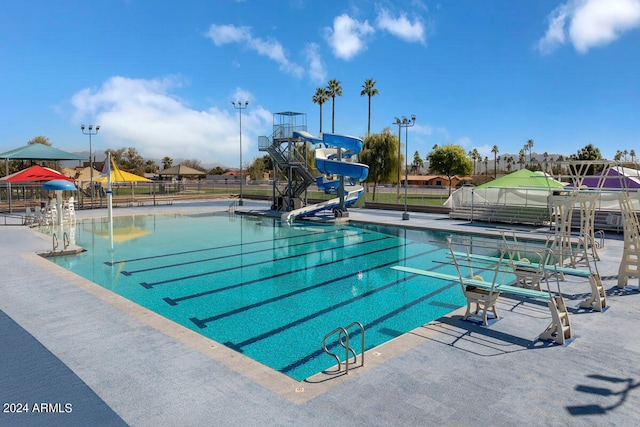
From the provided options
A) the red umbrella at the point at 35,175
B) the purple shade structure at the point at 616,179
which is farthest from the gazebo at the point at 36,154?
the purple shade structure at the point at 616,179

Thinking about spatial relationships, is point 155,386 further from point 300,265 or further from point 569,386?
point 300,265

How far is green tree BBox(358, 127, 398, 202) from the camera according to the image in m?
39.3

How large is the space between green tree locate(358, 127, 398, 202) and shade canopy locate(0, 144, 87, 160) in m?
24.5

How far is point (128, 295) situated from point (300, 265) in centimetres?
529

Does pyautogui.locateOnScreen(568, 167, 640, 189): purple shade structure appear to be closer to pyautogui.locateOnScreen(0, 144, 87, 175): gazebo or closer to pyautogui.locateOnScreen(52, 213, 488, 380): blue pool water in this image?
pyautogui.locateOnScreen(52, 213, 488, 380): blue pool water

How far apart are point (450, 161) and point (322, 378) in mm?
64326

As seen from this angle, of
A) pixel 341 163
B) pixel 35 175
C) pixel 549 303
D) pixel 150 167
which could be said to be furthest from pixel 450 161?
pixel 150 167

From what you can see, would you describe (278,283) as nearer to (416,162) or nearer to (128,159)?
(128,159)

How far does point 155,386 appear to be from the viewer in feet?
15.9

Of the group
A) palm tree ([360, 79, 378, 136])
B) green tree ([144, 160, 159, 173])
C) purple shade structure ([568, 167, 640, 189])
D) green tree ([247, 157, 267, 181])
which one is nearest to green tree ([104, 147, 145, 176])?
green tree ([144, 160, 159, 173])

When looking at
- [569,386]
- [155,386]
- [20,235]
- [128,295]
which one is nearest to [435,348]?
[569,386]

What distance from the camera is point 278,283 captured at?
11.3 metres

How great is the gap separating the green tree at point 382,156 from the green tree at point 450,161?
28313mm

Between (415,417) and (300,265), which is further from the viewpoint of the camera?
(300,265)
